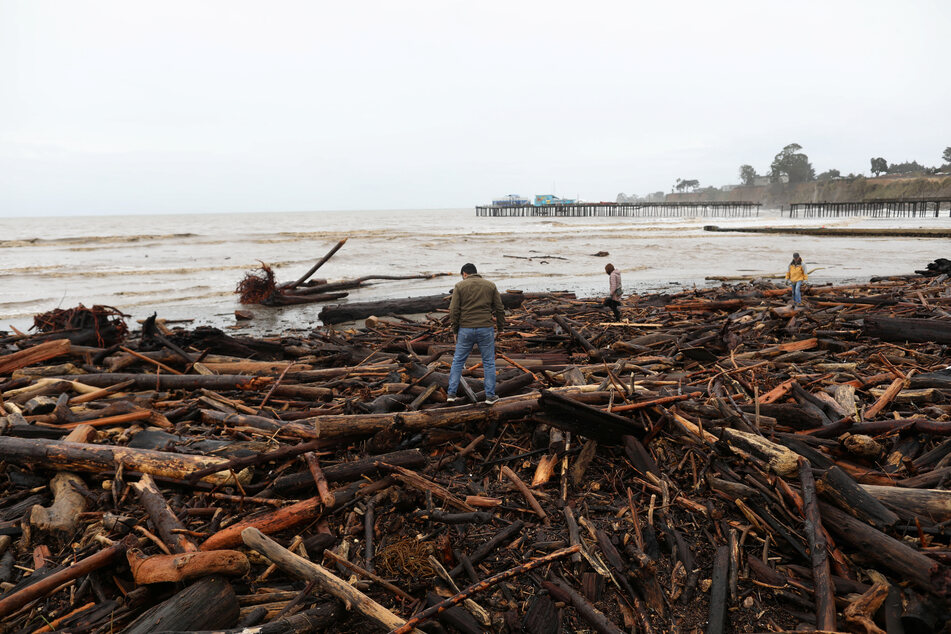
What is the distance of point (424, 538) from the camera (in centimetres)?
404

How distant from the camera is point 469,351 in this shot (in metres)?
6.09

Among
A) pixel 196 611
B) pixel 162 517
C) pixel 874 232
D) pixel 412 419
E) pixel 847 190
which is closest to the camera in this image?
pixel 196 611

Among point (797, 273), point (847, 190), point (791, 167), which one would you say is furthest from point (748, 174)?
point (797, 273)

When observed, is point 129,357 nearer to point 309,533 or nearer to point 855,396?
point 309,533

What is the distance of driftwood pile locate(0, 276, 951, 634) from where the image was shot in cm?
336

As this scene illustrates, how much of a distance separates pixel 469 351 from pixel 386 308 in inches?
365

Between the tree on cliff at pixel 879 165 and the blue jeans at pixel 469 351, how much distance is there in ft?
515

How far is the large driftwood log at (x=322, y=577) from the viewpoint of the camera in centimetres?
320

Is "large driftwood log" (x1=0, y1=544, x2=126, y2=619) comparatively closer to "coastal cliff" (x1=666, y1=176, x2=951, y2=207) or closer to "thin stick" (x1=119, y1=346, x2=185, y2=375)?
"thin stick" (x1=119, y1=346, x2=185, y2=375)

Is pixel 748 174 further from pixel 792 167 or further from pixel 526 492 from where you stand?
pixel 526 492

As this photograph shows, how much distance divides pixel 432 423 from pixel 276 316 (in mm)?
13038

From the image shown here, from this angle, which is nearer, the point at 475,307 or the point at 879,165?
the point at 475,307

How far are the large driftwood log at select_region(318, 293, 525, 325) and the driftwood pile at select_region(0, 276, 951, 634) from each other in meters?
7.09

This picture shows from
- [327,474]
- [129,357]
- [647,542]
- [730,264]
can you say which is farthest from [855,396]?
[730,264]
